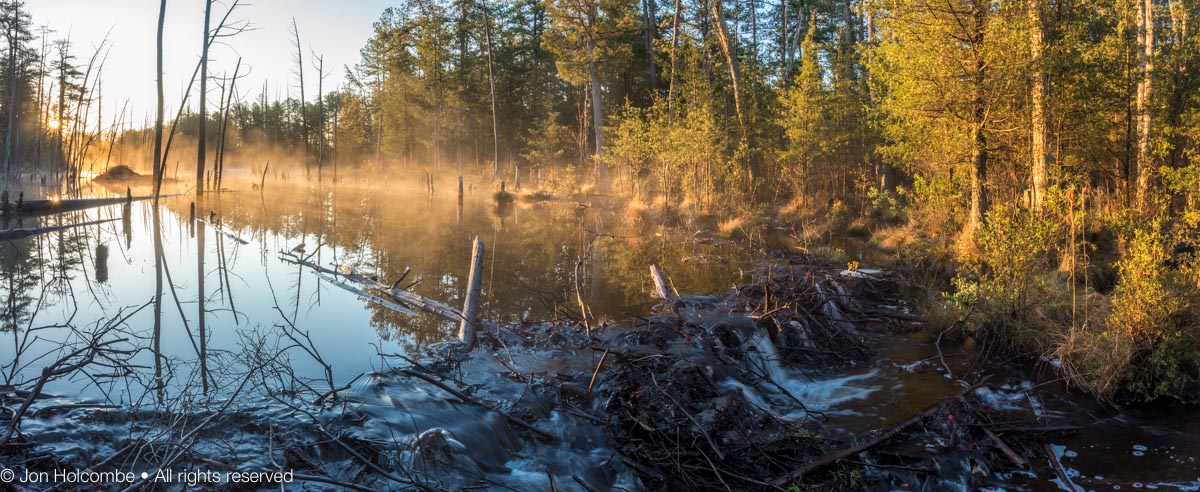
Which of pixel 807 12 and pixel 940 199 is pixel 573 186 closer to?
pixel 807 12

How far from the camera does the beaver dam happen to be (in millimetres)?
4379

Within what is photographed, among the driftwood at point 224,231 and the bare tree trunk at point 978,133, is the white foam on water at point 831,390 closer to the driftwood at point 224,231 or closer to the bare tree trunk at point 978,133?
the bare tree trunk at point 978,133

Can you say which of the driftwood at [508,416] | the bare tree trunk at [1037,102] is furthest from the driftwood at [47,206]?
the bare tree trunk at [1037,102]

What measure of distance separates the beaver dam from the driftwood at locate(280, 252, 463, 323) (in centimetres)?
6

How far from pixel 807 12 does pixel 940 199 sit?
25296 millimetres

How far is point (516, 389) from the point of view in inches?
235

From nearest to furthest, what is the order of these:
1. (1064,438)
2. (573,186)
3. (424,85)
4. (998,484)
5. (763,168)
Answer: (998,484)
(1064,438)
(763,168)
(573,186)
(424,85)

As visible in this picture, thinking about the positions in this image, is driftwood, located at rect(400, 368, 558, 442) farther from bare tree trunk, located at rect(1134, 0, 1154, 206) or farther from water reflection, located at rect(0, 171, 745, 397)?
bare tree trunk, located at rect(1134, 0, 1154, 206)

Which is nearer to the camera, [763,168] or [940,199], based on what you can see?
[940,199]

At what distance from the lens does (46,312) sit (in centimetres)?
832

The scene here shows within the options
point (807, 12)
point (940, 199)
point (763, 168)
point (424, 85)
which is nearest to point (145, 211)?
point (424, 85)

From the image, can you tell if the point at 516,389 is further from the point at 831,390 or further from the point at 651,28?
the point at 651,28

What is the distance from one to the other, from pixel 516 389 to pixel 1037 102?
39.3 feet

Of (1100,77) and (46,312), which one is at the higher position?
(1100,77)
